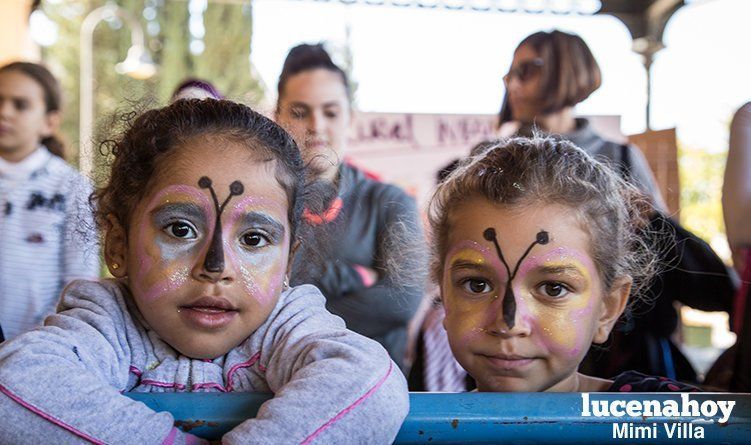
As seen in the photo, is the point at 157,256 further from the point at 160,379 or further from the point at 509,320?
the point at 509,320

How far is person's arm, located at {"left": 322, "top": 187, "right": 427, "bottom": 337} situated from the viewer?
200cm

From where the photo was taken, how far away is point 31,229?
9.98 feet

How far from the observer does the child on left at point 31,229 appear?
299 centimetres

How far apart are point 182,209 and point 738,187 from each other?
4.32 ft

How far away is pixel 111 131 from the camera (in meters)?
1.64

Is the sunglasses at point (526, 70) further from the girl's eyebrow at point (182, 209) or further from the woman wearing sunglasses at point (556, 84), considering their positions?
the girl's eyebrow at point (182, 209)

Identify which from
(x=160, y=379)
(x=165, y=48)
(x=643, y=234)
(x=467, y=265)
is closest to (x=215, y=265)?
(x=160, y=379)

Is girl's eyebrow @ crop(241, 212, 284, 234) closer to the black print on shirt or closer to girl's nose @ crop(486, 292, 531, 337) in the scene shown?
girl's nose @ crop(486, 292, 531, 337)

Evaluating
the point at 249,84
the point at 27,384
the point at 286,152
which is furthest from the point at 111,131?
the point at 249,84

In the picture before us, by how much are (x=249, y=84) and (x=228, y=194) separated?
57.3 ft

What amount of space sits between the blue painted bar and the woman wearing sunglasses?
139cm

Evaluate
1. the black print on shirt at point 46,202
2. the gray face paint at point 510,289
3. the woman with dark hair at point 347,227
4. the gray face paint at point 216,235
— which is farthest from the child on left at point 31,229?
the gray face paint at point 510,289

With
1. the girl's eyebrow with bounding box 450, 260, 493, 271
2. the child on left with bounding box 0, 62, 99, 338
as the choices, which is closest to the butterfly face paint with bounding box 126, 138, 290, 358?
the girl's eyebrow with bounding box 450, 260, 493, 271

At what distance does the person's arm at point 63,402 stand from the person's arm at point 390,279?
0.89 metres
